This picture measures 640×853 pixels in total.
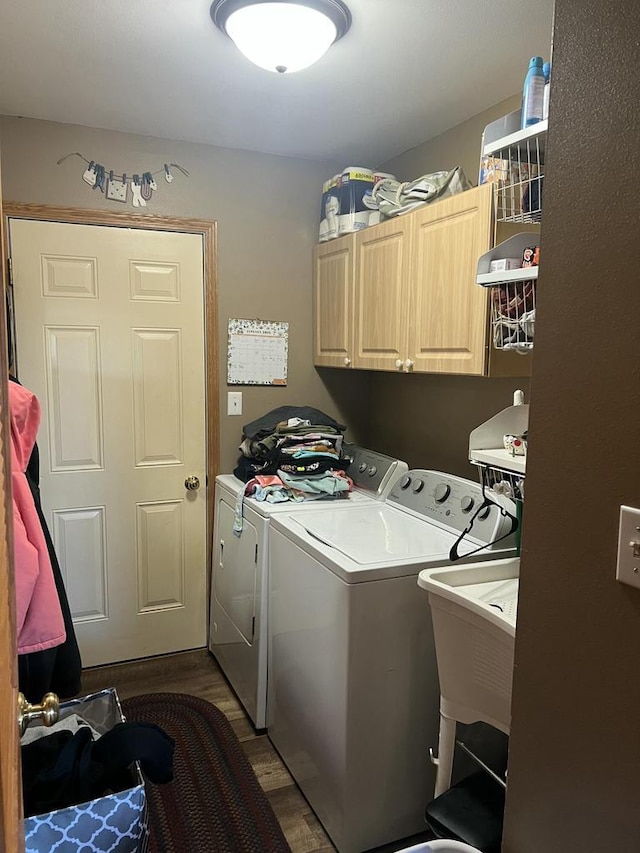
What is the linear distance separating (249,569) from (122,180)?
5.91 feet

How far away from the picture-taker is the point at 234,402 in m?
3.04

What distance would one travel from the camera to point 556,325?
1.02m

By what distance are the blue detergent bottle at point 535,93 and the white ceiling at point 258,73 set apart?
0.24m

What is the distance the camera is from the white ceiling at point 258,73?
5.73 ft

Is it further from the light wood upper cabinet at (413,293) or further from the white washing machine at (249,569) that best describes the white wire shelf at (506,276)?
the white washing machine at (249,569)

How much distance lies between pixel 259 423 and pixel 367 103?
146cm

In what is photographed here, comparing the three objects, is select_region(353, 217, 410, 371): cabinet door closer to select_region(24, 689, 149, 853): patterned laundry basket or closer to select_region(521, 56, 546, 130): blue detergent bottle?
select_region(521, 56, 546, 130): blue detergent bottle

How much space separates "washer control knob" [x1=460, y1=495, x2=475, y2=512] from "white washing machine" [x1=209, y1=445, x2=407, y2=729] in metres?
0.49

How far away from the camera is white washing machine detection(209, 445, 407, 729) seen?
2.38m

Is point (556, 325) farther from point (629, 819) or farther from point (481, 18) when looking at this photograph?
point (481, 18)

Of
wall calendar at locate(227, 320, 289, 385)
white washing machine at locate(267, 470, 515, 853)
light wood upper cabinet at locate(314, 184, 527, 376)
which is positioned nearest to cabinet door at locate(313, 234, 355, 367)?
light wood upper cabinet at locate(314, 184, 527, 376)

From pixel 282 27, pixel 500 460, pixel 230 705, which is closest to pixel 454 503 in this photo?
pixel 500 460

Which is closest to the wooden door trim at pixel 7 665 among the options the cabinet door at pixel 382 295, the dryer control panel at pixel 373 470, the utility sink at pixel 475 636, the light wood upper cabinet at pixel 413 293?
the utility sink at pixel 475 636

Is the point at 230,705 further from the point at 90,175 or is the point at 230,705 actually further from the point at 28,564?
the point at 90,175
